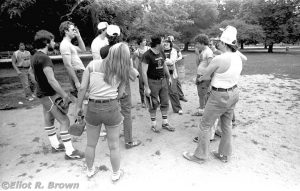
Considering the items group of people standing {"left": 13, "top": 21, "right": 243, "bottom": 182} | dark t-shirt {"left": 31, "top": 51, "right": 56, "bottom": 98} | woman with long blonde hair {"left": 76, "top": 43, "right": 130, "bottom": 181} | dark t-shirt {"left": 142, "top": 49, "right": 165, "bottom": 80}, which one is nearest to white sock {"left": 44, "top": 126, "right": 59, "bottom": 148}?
group of people standing {"left": 13, "top": 21, "right": 243, "bottom": 182}

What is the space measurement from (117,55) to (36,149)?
111 inches

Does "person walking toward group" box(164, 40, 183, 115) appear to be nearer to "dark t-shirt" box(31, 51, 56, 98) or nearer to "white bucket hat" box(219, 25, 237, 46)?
"white bucket hat" box(219, 25, 237, 46)

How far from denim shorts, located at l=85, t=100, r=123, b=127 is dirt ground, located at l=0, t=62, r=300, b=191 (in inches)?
36.4

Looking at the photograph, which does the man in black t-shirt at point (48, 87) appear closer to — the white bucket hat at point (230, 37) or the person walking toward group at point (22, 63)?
the white bucket hat at point (230, 37)

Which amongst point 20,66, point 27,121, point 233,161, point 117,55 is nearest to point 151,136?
point 233,161

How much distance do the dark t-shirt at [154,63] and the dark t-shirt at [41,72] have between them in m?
1.83

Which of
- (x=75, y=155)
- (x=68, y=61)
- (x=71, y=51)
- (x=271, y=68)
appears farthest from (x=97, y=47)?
(x=271, y=68)

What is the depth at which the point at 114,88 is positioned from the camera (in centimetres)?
326

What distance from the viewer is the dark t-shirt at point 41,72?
12.6ft

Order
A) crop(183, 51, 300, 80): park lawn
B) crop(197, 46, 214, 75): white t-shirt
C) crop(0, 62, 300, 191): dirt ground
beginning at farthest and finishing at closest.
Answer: crop(183, 51, 300, 80): park lawn, crop(197, 46, 214, 75): white t-shirt, crop(0, 62, 300, 191): dirt ground

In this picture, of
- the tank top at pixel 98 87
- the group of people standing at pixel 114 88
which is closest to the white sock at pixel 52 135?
the group of people standing at pixel 114 88

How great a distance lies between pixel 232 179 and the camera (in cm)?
358

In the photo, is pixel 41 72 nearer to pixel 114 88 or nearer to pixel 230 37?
pixel 114 88

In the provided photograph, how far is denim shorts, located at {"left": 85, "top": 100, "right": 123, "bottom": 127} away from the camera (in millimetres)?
3168
